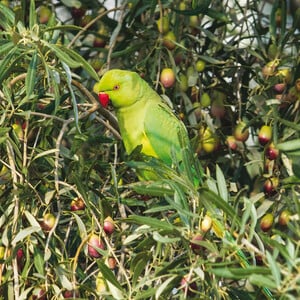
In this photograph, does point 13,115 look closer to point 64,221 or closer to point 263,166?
point 64,221

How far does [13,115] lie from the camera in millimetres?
2277

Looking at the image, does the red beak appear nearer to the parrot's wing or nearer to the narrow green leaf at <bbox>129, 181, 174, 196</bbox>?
the parrot's wing

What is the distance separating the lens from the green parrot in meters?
2.85

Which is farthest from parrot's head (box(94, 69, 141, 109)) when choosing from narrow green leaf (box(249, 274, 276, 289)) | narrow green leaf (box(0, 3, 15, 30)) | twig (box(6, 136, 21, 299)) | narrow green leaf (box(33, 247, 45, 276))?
narrow green leaf (box(249, 274, 276, 289))

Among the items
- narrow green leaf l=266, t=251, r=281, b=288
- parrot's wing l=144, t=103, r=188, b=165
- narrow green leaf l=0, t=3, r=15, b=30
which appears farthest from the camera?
parrot's wing l=144, t=103, r=188, b=165

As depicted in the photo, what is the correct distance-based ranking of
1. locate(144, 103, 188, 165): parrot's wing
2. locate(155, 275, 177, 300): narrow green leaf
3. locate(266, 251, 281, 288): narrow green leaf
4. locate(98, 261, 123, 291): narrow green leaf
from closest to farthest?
locate(266, 251, 281, 288): narrow green leaf
locate(155, 275, 177, 300): narrow green leaf
locate(98, 261, 123, 291): narrow green leaf
locate(144, 103, 188, 165): parrot's wing

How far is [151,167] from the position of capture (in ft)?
6.79

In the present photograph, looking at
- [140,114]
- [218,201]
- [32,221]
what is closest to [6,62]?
[32,221]

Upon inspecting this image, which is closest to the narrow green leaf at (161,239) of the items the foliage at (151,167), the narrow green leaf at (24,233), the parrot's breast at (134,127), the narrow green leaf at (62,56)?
the foliage at (151,167)

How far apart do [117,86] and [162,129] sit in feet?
0.66

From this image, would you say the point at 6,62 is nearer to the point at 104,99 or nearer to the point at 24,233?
the point at 24,233

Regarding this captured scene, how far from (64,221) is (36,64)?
440 mm

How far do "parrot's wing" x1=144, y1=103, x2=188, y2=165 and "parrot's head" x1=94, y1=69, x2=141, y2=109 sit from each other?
0.09m

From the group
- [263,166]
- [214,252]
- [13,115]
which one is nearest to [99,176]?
[13,115]
